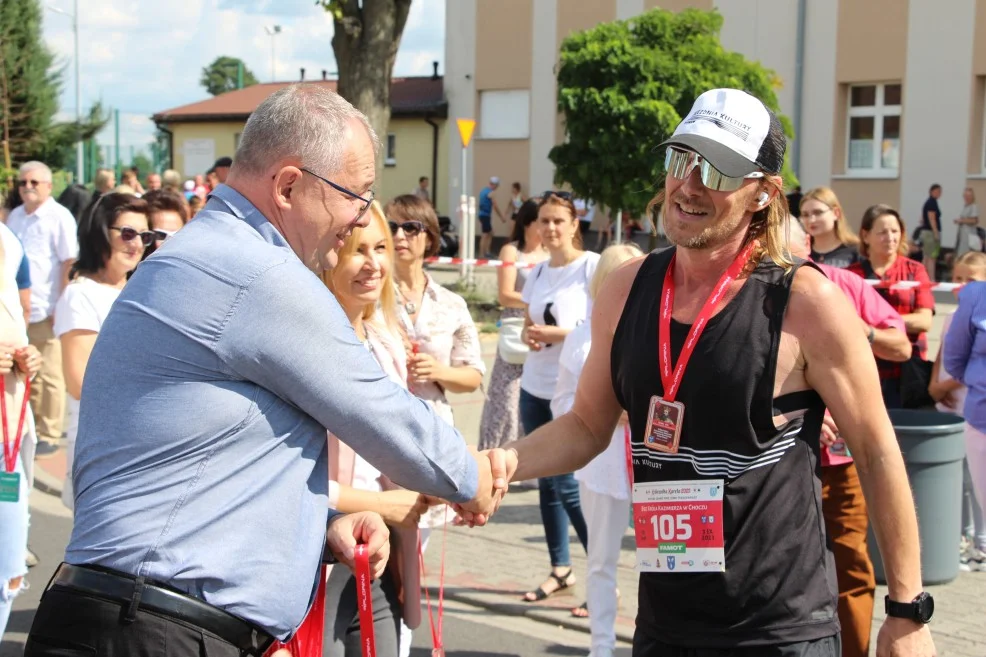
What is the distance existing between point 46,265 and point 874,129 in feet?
66.5

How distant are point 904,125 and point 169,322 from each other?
24.9m

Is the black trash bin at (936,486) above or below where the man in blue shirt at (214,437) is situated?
below

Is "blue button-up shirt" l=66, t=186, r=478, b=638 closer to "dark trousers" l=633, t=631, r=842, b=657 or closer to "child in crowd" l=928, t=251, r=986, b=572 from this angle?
"dark trousers" l=633, t=631, r=842, b=657

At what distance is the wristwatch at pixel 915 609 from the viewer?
280cm

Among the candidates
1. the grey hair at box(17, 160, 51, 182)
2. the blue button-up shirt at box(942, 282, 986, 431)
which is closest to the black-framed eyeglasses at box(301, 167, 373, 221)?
the blue button-up shirt at box(942, 282, 986, 431)

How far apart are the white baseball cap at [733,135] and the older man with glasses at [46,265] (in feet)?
26.9

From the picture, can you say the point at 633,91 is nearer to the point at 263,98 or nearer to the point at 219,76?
the point at 263,98

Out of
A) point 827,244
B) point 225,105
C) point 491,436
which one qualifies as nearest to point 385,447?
point 491,436

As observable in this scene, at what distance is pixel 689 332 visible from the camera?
2.91m

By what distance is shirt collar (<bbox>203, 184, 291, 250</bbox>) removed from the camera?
7.91 ft

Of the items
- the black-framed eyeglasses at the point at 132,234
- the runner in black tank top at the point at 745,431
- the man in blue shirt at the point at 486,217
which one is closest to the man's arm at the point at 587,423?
the runner in black tank top at the point at 745,431

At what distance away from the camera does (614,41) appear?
20.6 meters

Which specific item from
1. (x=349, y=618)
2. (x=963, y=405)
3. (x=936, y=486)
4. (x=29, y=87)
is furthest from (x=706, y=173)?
(x=29, y=87)

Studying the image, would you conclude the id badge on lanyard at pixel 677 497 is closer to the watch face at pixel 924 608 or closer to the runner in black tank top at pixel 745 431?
the runner in black tank top at pixel 745 431
